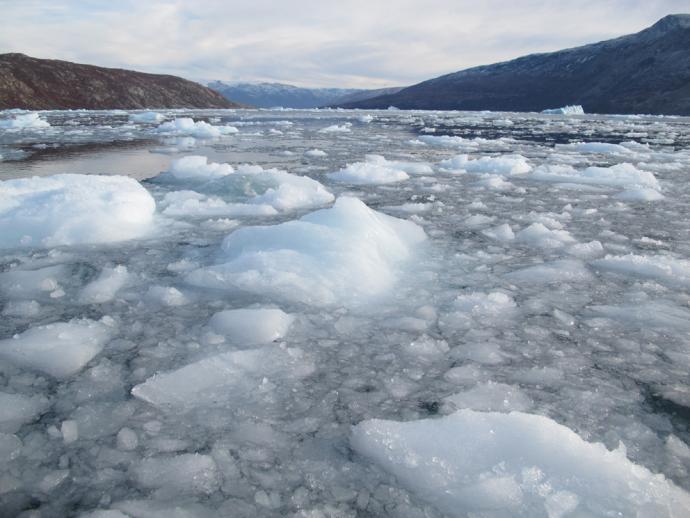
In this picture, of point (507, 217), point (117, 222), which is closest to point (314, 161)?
point (507, 217)

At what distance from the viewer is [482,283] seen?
377 centimetres

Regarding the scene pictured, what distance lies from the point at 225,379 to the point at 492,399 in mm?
1248

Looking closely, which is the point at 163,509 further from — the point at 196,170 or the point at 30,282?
the point at 196,170

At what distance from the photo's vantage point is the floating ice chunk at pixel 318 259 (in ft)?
11.2

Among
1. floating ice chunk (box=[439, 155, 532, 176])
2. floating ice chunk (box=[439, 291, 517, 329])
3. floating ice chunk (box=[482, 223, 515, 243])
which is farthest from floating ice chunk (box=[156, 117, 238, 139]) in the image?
floating ice chunk (box=[439, 291, 517, 329])

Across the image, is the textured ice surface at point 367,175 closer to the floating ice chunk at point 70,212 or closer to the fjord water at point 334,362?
the fjord water at point 334,362

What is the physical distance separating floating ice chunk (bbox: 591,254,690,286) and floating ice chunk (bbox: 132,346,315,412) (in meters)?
2.83

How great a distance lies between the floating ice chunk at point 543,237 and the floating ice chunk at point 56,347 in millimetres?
3797

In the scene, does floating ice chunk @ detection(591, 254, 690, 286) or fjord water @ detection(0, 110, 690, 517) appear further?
floating ice chunk @ detection(591, 254, 690, 286)

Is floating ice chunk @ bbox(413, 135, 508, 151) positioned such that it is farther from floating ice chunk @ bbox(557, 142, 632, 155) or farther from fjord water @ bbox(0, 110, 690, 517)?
fjord water @ bbox(0, 110, 690, 517)

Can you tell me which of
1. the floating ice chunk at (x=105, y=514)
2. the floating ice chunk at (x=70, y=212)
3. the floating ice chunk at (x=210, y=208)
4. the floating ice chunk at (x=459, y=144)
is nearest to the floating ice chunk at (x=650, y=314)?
the floating ice chunk at (x=105, y=514)

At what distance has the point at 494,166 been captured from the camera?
10297 mm

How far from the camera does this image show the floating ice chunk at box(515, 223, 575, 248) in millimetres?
4793

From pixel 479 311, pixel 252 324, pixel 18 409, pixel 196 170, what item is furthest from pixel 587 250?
pixel 196 170
